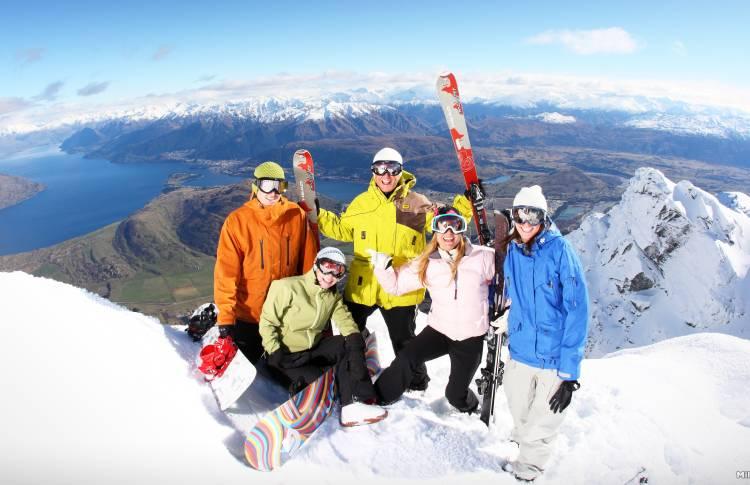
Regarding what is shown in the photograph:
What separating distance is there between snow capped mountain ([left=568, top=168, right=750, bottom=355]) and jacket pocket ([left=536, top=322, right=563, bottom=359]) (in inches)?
2727

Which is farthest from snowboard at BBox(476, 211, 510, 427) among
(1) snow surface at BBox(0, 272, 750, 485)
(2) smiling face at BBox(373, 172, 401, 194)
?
(2) smiling face at BBox(373, 172, 401, 194)

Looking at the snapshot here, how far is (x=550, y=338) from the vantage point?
4.23 m

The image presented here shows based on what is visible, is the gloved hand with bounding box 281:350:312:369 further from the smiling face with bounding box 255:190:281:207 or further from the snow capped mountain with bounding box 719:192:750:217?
the snow capped mountain with bounding box 719:192:750:217

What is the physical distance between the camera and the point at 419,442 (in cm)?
463

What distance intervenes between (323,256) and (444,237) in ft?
5.32

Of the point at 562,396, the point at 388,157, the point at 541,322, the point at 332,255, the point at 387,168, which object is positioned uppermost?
the point at 388,157

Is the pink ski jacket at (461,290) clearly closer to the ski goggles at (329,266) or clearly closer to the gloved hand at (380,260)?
the gloved hand at (380,260)

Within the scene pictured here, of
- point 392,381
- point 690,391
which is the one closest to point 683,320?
point 690,391

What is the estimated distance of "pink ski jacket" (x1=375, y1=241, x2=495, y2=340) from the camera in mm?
4895

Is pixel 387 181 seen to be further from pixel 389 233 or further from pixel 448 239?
pixel 448 239

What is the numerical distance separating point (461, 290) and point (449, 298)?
0.20 metres

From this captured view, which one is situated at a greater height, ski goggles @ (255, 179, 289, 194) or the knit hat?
the knit hat

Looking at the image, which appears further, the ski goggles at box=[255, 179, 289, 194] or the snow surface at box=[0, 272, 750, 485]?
the ski goggles at box=[255, 179, 289, 194]

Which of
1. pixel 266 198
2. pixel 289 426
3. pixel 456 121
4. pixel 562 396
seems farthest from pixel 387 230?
pixel 456 121
